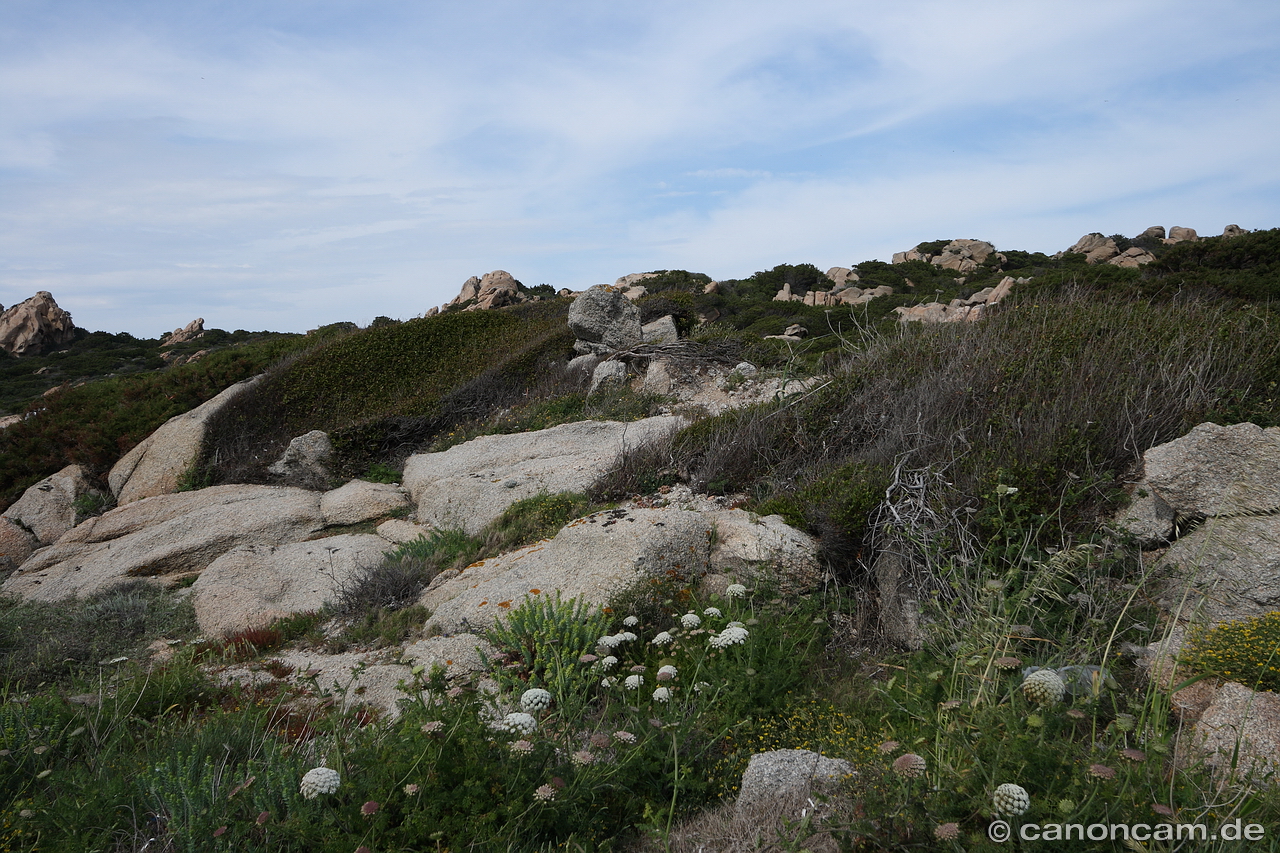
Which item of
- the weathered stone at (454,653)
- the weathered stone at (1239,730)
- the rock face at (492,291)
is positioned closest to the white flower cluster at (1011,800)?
the weathered stone at (1239,730)

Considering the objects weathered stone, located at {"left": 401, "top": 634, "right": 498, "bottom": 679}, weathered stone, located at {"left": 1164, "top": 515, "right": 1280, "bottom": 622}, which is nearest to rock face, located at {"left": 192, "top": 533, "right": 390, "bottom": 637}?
weathered stone, located at {"left": 401, "top": 634, "right": 498, "bottom": 679}

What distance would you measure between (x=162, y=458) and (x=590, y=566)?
32.3ft

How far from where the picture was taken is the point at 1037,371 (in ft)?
19.3

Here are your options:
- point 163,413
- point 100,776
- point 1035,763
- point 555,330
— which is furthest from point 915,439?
point 163,413

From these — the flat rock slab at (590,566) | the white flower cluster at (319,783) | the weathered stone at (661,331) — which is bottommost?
the flat rock slab at (590,566)

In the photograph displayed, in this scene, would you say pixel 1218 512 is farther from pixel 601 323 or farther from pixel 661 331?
pixel 661 331

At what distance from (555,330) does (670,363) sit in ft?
12.0

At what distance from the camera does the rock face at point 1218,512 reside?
3.67 metres

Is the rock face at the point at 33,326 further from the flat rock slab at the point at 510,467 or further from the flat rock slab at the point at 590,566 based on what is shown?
the flat rock slab at the point at 590,566

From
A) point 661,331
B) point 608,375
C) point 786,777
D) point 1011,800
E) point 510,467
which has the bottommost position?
point 786,777

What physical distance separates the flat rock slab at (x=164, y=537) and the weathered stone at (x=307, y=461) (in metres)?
0.82

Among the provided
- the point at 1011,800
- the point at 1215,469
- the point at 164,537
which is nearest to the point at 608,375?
the point at 164,537

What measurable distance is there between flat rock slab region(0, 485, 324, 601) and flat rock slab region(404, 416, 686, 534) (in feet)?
5.57

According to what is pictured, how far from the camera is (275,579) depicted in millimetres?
6992
